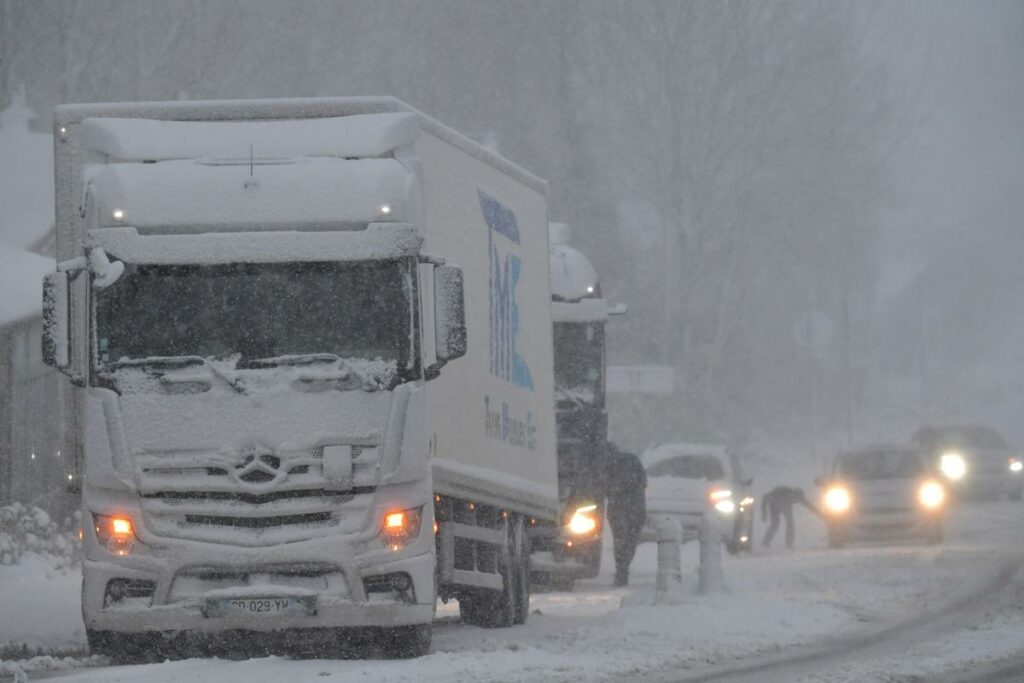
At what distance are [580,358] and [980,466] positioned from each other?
2064 centimetres

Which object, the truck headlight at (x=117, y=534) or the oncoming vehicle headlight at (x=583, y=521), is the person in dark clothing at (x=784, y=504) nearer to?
the oncoming vehicle headlight at (x=583, y=521)

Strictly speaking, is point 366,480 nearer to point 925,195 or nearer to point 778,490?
point 778,490

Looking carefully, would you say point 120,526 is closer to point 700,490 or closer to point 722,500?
point 700,490

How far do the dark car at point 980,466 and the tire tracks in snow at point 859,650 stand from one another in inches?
835

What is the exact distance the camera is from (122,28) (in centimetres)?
5709

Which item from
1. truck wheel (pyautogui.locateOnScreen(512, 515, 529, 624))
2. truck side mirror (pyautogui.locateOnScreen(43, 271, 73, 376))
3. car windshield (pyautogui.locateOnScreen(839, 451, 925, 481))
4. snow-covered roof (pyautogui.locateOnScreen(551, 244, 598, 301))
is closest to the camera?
truck side mirror (pyautogui.locateOnScreen(43, 271, 73, 376))

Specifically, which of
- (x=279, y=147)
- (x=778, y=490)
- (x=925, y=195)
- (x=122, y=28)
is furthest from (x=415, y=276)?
(x=925, y=195)

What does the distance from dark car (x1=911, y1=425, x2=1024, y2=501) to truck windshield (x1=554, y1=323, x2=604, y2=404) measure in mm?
19587

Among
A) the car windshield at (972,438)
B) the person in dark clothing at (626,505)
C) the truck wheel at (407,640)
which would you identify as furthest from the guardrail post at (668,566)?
the car windshield at (972,438)

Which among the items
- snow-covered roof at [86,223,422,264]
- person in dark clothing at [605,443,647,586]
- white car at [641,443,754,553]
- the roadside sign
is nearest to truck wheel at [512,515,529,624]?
snow-covered roof at [86,223,422,264]

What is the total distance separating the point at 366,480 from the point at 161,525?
4.25 feet

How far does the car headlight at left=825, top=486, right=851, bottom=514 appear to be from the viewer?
28.9 metres

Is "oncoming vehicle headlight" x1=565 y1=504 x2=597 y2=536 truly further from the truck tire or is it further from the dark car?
the dark car

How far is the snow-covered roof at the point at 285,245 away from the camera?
12547 millimetres
